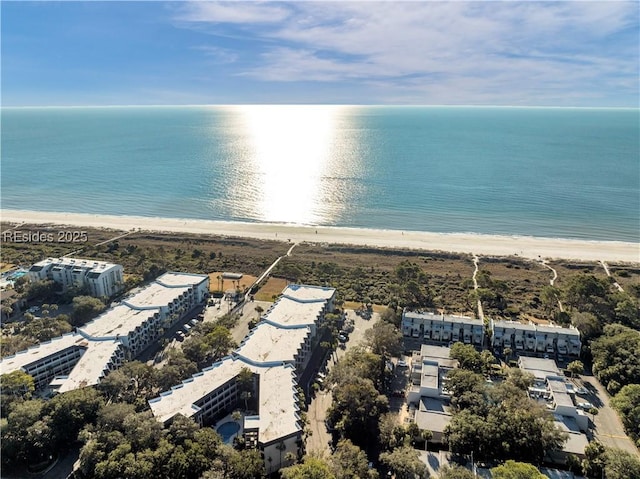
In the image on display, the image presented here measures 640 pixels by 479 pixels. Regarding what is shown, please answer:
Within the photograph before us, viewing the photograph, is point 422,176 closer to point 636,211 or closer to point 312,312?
point 636,211

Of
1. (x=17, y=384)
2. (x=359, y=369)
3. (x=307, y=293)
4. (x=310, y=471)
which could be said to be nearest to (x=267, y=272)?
(x=307, y=293)

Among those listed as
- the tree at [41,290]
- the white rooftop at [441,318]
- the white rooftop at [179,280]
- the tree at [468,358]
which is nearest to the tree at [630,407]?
the tree at [468,358]

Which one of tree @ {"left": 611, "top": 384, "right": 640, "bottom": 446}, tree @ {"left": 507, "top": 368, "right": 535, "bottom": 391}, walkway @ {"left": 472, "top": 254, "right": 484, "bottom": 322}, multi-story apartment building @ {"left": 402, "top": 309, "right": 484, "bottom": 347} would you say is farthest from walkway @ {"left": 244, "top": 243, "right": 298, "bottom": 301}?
tree @ {"left": 611, "top": 384, "right": 640, "bottom": 446}

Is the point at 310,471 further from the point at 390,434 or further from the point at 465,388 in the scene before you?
the point at 465,388

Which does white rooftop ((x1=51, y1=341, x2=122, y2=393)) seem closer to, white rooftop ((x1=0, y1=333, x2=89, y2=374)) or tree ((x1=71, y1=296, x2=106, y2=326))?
white rooftop ((x1=0, y1=333, x2=89, y2=374))

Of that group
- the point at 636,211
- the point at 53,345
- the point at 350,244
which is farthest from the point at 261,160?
the point at 53,345

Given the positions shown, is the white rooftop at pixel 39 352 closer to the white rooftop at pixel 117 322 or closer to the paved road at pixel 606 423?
the white rooftop at pixel 117 322
